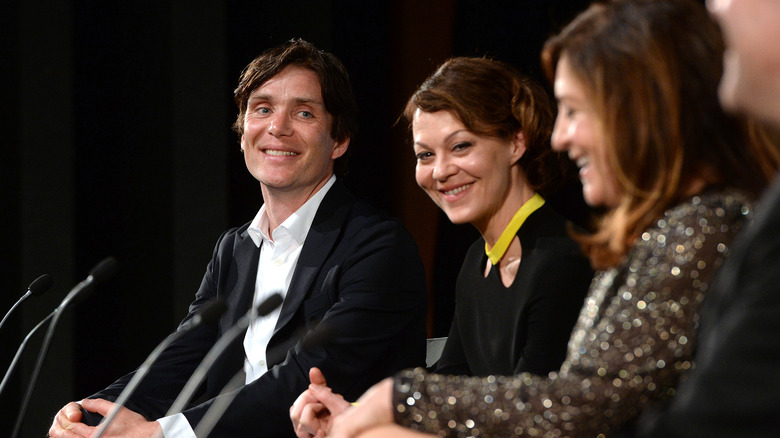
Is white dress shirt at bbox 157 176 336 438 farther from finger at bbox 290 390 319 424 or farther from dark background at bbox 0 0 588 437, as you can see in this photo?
dark background at bbox 0 0 588 437

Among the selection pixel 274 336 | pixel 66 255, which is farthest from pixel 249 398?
pixel 66 255

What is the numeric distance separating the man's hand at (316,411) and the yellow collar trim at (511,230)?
0.48 metres

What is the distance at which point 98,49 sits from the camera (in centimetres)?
332

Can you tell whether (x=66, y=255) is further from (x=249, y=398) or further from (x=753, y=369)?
(x=753, y=369)

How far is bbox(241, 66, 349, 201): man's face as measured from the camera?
90.7 inches

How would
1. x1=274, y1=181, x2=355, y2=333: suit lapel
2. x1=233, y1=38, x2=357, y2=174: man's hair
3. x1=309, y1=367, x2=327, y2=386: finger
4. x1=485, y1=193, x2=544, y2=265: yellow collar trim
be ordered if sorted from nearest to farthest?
x1=309, y1=367, x2=327, y2=386: finger, x1=485, y1=193, x2=544, y2=265: yellow collar trim, x1=274, y1=181, x2=355, y2=333: suit lapel, x1=233, y1=38, x2=357, y2=174: man's hair

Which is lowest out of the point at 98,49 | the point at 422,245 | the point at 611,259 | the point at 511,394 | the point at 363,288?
the point at 422,245

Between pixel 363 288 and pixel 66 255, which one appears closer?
pixel 363 288

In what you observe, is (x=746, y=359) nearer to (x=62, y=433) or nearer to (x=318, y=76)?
(x=62, y=433)

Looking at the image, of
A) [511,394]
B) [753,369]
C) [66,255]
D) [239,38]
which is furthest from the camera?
[239,38]

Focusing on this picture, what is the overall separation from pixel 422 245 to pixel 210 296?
147cm

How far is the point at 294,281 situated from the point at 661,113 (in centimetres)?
126

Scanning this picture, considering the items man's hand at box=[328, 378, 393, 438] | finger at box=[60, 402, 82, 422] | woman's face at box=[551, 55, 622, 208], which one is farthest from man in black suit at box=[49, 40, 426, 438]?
woman's face at box=[551, 55, 622, 208]

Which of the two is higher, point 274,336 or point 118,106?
point 118,106
